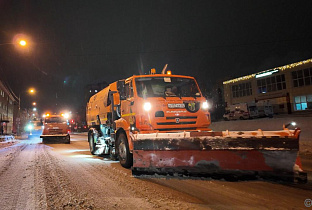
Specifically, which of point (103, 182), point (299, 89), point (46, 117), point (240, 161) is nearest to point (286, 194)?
point (240, 161)

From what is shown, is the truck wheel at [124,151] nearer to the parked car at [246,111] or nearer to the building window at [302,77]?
the parked car at [246,111]

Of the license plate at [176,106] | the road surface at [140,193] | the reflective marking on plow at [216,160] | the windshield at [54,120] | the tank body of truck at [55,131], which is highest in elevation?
the windshield at [54,120]

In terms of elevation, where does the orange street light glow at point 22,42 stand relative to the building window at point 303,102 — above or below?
above

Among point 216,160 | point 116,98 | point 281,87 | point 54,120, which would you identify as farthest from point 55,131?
point 281,87

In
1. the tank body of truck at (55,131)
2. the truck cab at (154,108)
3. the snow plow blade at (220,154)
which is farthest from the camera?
the tank body of truck at (55,131)

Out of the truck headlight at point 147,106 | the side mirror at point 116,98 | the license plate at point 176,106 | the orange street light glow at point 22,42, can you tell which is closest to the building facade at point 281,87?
the license plate at point 176,106

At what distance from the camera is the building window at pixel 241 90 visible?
121 feet

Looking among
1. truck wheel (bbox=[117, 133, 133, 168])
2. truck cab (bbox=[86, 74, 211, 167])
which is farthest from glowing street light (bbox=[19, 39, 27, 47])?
truck wheel (bbox=[117, 133, 133, 168])

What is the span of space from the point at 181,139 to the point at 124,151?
2.30 meters

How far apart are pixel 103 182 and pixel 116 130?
95.7 inches

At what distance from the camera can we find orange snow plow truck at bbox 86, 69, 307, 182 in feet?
15.2

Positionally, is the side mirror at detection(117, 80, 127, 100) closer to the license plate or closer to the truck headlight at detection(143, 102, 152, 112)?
the truck headlight at detection(143, 102, 152, 112)

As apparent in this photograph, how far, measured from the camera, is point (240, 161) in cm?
485

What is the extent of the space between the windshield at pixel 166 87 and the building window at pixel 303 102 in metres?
28.0
